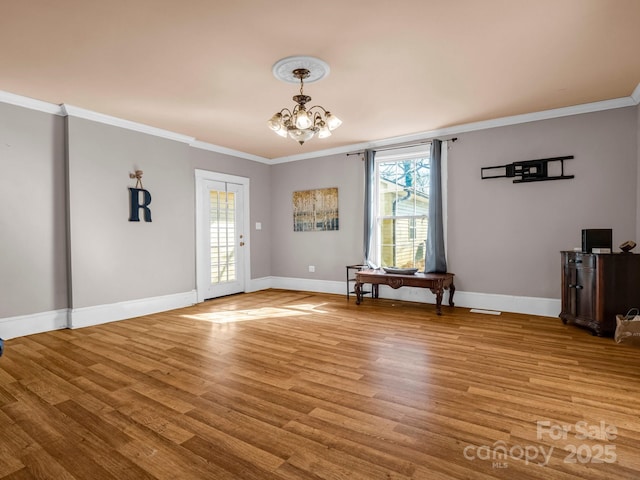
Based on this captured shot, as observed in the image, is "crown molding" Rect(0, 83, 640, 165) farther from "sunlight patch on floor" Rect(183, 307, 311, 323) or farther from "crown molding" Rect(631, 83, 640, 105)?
"sunlight patch on floor" Rect(183, 307, 311, 323)

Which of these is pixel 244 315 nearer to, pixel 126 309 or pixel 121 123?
pixel 126 309

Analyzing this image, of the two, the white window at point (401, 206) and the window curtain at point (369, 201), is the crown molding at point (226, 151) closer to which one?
the window curtain at point (369, 201)

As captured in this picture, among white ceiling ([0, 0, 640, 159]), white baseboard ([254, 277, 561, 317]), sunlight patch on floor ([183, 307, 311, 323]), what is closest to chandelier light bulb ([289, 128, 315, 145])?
white ceiling ([0, 0, 640, 159])

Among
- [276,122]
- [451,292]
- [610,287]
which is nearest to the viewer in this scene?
[276,122]

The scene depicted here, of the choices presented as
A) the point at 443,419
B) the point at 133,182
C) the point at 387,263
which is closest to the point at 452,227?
the point at 387,263

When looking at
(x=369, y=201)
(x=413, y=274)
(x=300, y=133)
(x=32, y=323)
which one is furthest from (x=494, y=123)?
(x=32, y=323)

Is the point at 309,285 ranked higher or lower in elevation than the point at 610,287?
lower

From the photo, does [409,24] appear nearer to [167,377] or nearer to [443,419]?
[443,419]

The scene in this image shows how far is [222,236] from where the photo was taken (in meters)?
6.20

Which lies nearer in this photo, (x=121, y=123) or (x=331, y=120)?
(x=331, y=120)

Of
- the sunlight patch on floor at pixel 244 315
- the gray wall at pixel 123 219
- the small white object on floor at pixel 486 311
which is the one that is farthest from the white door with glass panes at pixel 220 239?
the small white object on floor at pixel 486 311

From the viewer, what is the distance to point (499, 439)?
187 cm

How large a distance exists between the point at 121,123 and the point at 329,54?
3.26 metres

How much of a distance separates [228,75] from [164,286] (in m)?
3.31
